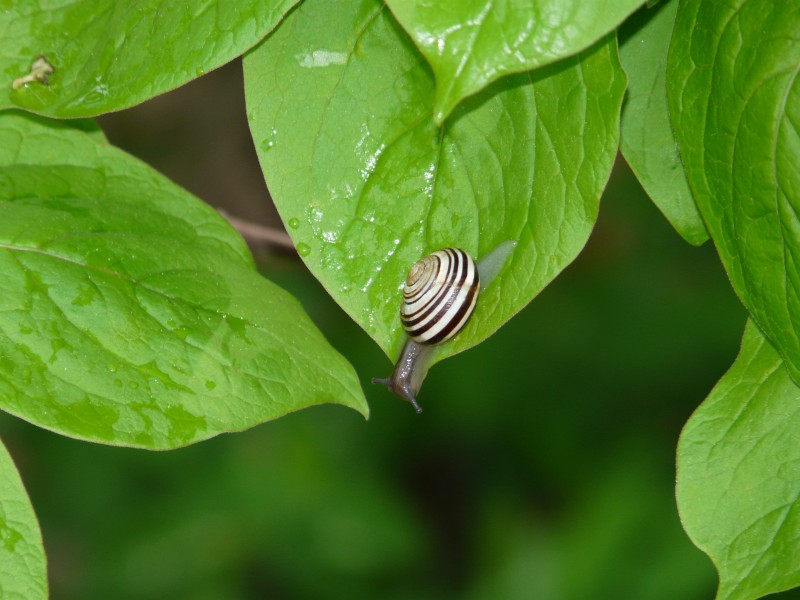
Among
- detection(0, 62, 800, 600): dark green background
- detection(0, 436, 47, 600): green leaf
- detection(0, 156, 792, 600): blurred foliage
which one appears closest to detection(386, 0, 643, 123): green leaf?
detection(0, 436, 47, 600): green leaf

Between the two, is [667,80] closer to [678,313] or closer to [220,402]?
[220,402]

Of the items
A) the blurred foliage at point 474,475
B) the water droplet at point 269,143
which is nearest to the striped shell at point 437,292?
the water droplet at point 269,143

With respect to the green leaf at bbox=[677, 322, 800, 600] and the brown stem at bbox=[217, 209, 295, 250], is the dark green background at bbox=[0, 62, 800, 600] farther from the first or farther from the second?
the green leaf at bbox=[677, 322, 800, 600]

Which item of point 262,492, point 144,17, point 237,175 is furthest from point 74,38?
point 237,175

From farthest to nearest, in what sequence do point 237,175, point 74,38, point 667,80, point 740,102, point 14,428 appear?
point 237,175 → point 14,428 → point 74,38 → point 667,80 → point 740,102

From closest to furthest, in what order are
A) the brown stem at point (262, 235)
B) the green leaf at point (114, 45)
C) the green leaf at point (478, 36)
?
1. the green leaf at point (478, 36)
2. the green leaf at point (114, 45)
3. the brown stem at point (262, 235)

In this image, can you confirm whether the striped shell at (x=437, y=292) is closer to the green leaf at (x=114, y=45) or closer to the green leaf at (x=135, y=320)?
the green leaf at (x=135, y=320)
